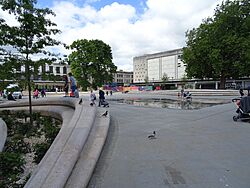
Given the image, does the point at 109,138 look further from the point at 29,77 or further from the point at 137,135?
the point at 29,77

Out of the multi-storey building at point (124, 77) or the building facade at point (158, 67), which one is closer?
the building facade at point (158, 67)

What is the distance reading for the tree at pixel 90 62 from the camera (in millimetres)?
59250

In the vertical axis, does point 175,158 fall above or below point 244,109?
below

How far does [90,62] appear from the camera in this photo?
6025 cm

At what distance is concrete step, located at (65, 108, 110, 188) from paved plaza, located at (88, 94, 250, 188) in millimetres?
147

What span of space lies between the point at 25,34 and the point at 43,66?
1435mm

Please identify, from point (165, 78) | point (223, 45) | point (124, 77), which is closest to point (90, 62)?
point (223, 45)

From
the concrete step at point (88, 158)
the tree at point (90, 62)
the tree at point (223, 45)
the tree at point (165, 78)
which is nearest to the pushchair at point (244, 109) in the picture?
the concrete step at point (88, 158)

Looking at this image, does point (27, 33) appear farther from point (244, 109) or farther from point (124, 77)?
point (124, 77)

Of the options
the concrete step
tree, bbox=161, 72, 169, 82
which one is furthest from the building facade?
the concrete step

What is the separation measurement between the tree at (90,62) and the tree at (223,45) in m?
24.6

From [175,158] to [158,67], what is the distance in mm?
137364

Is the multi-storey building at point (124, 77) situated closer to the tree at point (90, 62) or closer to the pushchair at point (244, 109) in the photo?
the tree at point (90, 62)

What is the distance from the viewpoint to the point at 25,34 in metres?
10.1
